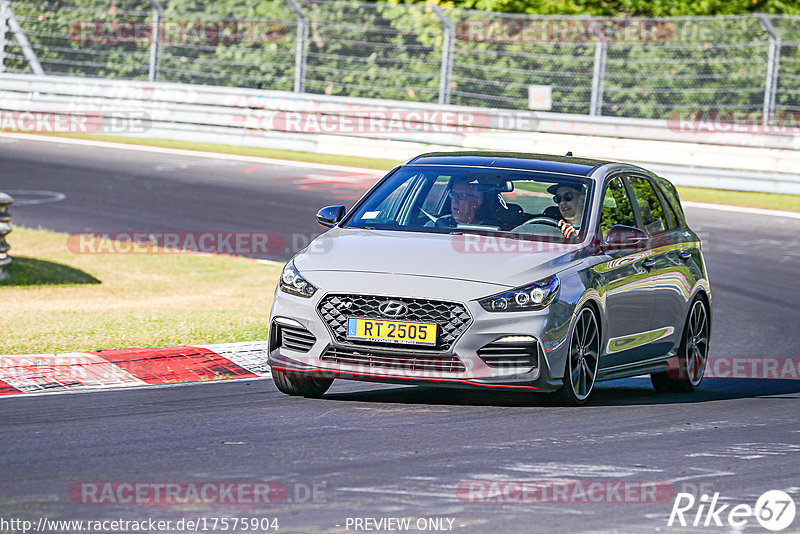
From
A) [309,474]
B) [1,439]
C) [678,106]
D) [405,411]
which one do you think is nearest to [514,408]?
[405,411]

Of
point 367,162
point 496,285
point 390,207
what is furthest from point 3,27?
point 496,285

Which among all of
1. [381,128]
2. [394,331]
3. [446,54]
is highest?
[446,54]

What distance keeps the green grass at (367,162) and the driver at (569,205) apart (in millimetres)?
12867

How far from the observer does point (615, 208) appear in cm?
Answer: 981

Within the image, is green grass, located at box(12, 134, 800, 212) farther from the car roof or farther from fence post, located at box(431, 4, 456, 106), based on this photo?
the car roof

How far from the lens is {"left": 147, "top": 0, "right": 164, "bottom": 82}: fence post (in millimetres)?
26312

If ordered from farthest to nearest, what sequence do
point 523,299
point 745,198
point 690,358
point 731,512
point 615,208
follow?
1. point 745,198
2. point 690,358
3. point 615,208
4. point 523,299
5. point 731,512

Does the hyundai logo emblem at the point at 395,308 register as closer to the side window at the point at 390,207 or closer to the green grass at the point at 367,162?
the side window at the point at 390,207

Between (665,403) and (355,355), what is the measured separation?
2.45 meters

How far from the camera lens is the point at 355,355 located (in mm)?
8375

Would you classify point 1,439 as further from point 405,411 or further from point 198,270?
point 198,270

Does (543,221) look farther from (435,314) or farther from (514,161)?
(435,314)

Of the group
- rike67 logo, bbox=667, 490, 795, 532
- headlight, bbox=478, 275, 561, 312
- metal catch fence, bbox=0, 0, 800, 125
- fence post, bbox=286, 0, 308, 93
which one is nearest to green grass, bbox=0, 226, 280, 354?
headlight, bbox=478, 275, 561, 312

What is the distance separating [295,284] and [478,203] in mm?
1478
